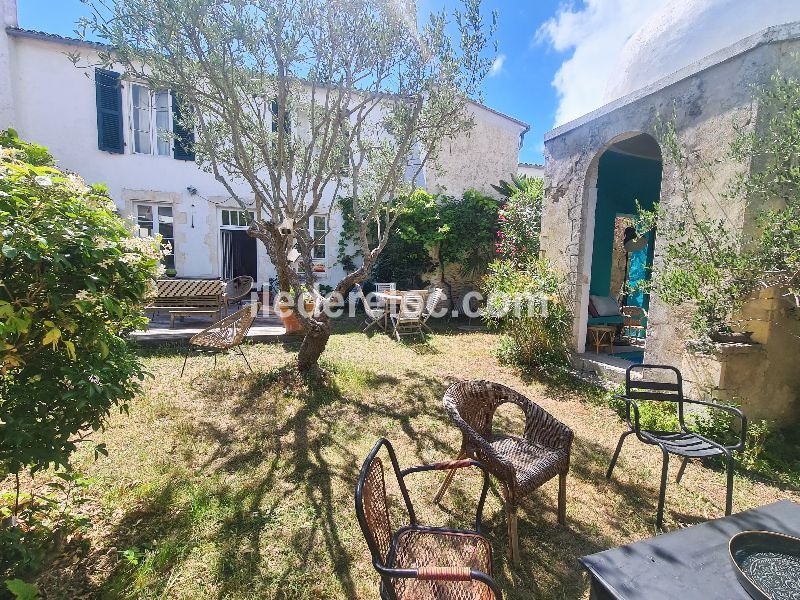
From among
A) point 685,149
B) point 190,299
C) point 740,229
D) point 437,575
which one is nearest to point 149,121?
point 190,299

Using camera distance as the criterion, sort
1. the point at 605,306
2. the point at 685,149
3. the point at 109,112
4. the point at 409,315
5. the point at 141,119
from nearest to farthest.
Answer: the point at 685,149 → the point at 605,306 → the point at 409,315 → the point at 109,112 → the point at 141,119

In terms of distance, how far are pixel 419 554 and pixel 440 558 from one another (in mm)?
112

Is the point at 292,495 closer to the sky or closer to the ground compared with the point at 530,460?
closer to the ground

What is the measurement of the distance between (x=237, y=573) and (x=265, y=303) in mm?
8702

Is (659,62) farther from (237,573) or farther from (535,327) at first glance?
(237,573)

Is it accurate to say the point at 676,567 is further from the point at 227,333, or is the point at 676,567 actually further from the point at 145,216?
the point at 145,216

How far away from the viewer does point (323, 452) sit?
3785 millimetres

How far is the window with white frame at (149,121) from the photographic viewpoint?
10211mm

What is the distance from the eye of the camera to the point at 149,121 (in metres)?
10.4

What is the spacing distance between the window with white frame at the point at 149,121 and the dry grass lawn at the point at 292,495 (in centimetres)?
807

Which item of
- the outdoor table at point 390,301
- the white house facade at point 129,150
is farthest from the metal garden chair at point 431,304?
the white house facade at point 129,150

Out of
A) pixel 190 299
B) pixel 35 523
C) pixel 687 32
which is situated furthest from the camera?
pixel 190 299

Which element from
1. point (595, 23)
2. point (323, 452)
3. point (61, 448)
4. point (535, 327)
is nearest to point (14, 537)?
point (61, 448)

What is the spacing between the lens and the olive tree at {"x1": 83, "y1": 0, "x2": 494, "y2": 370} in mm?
4258
